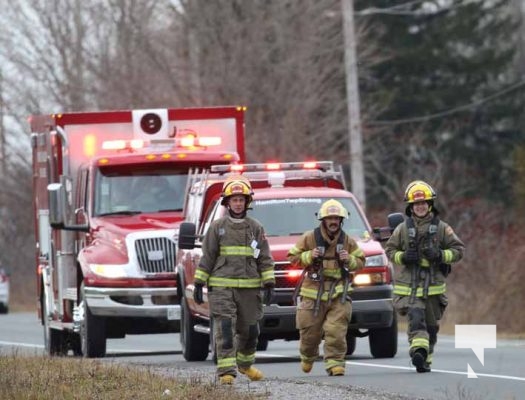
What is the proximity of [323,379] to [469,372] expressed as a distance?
52.4 inches

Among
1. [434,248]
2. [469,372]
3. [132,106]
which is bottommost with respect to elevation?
[469,372]

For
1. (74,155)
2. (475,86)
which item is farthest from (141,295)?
(475,86)

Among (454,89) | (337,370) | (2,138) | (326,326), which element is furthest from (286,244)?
(454,89)

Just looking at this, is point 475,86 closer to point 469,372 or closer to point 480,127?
point 480,127

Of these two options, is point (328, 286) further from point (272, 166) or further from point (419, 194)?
point (272, 166)

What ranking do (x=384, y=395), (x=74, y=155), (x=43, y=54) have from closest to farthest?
(x=384, y=395)
(x=74, y=155)
(x=43, y=54)

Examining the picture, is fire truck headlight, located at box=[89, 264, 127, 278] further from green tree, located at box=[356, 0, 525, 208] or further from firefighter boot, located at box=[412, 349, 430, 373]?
green tree, located at box=[356, 0, 525, 208]

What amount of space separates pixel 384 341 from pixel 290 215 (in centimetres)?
162

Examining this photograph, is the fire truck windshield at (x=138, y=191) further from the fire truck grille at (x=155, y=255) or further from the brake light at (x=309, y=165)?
the brake light at (x=309, y=165)

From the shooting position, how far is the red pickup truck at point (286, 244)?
17.0 metres

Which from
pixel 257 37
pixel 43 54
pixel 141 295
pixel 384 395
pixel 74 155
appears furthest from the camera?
pixel 43 54

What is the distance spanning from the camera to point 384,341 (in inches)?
707

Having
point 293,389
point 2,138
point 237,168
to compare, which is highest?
point 2,138

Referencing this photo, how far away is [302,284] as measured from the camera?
1534 cm
